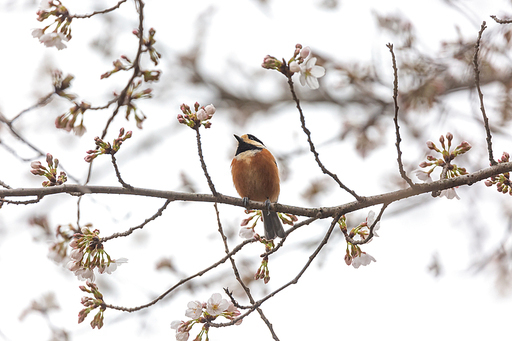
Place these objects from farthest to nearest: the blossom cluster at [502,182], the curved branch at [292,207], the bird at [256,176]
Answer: the bird at [256,176], the blossom cluster at [502,182], the curved branch at [292,207]

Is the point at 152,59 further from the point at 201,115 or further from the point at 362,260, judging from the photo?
the point at 362,260

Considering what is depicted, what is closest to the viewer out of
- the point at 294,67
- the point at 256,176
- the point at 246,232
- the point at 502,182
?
the point at 294,67

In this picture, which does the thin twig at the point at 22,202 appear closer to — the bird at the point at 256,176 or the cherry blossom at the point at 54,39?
the cherry blossom at the point at 54,39

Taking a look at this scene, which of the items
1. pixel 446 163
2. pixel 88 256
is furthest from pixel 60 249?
pixel 446 163

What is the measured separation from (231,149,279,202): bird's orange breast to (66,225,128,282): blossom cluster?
7.17 feet

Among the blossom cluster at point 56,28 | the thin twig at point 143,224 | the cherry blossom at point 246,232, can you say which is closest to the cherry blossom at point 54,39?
the blossom cluster at point 56,28

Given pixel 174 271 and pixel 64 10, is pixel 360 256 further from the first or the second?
pixel 174 271

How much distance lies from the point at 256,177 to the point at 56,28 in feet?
8.67

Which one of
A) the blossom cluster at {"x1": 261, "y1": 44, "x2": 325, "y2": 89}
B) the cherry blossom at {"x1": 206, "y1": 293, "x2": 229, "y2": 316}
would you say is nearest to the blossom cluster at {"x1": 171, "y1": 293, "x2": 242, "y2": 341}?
the cherry blossom at {"x1": 206, "y1": 293, "x2": 229, "y2": 316}

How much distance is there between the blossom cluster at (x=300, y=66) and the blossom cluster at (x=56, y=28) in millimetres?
1441

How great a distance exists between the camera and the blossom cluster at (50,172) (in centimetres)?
321

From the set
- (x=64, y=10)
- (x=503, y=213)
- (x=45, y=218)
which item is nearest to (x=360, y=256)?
(x=64, y=10)

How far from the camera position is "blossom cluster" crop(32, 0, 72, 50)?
3.13 m

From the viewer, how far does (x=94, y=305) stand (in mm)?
3273
